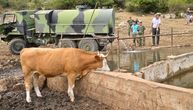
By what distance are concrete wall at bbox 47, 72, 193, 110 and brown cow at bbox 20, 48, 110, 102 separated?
1.23 ft

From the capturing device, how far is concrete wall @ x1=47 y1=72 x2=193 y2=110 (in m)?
8.22

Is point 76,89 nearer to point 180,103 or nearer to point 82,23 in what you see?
point 180,103

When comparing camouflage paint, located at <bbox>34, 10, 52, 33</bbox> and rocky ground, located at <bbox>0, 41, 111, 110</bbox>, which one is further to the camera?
camouflage paint, located at <bbox>34, 10, 52, 33</bbox>

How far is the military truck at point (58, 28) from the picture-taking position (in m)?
18.5

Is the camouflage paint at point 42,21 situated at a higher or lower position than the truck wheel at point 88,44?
higher

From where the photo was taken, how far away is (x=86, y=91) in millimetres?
10812

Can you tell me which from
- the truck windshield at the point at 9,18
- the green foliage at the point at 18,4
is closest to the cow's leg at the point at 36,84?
the truck windshield at the point at 9,18

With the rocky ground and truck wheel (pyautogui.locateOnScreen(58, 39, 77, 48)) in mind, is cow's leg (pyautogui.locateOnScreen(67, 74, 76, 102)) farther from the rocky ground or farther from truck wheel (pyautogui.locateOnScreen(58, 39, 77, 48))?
truck wheel (pyautogui.locateOnScreen(58, 39, 77, 48))

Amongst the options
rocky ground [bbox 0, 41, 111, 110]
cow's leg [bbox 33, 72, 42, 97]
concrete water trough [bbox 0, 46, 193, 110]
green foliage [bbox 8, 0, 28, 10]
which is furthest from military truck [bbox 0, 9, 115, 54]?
green foliage [bbox 8, 0, 28, 10]

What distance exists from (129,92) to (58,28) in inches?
410

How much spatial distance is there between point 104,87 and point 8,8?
115 feet

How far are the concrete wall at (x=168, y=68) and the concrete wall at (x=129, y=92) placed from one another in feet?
5.64

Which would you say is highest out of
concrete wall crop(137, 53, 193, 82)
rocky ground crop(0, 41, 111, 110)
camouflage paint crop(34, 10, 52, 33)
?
camouflage paint crop(34, 10, 52, 33)

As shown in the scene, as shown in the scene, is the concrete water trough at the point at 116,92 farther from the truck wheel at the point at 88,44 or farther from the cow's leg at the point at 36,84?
the truck wheel at the point at 88,44
